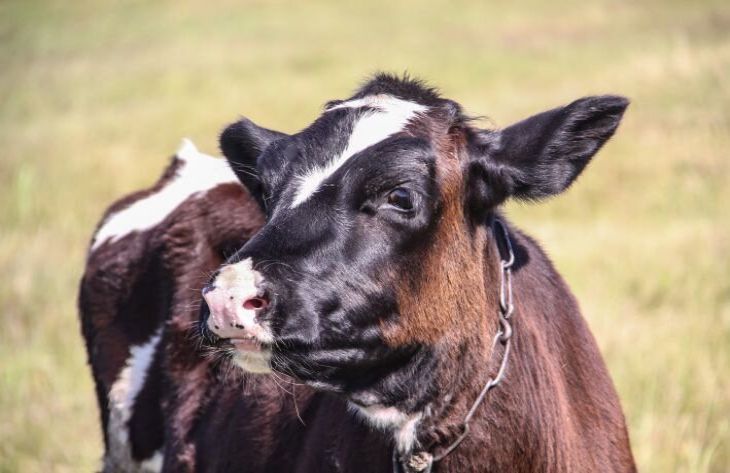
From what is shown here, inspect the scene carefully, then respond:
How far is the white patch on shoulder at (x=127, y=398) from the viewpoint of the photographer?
601 centimetres

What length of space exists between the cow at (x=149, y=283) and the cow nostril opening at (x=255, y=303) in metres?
2.09

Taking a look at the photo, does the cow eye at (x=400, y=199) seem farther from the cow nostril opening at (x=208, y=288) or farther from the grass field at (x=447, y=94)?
the grass field at (x=447, y=94)

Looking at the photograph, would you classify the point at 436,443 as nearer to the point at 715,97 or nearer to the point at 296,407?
the point at 296,407

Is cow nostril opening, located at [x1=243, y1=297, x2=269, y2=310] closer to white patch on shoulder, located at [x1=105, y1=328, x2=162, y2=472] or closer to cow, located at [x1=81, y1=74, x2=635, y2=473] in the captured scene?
cow, located at [x1=81, y1=74, x2=635, y2=473]

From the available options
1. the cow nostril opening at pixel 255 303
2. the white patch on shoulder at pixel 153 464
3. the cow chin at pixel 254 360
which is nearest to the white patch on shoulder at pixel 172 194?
the white patch on shoulder at pixel 153 464

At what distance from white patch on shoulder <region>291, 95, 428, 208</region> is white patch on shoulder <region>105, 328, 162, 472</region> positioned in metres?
2.39

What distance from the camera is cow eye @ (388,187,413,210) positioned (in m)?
3.80

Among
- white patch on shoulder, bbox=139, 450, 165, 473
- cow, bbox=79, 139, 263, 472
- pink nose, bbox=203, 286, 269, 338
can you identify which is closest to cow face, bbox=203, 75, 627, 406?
pink nose, bbox=203, 286, 269, 338

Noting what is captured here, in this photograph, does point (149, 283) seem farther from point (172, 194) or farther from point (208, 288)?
point (208, 288)

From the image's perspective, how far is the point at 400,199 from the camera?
381 cm

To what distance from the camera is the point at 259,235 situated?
12.2 feet

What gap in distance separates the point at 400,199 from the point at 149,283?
2.76 metres

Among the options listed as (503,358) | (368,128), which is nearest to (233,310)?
(368,128)

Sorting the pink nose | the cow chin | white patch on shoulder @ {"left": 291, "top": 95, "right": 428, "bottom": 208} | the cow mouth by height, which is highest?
white patch on shoulder @ {"left": 291, "top": 95, "right": 428, "bottom": 208}
